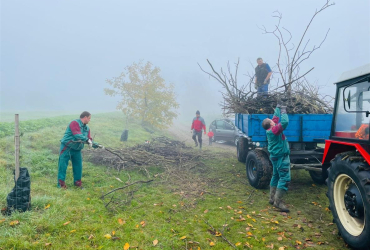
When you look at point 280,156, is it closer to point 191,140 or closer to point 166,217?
point 166,217

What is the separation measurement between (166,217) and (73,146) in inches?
107

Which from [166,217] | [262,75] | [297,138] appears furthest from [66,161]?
[262,75]

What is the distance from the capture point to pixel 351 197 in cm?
299

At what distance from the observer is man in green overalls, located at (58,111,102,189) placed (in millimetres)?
5192


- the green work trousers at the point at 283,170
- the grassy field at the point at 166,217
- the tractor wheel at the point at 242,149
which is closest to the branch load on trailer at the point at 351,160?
the grassy field at the point at 166,217

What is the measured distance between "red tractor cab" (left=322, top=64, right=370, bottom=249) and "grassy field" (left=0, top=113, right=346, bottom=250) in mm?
417

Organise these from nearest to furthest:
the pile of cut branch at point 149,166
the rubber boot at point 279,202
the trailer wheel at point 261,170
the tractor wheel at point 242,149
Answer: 1. the rubber boot at point 279,202
2. the pile of cut branch at point 149,166
3. the trailer wheel at point 261,170
4. the tractor wheel at point 242,149

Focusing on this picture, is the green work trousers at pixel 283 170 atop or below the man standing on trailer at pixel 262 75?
below

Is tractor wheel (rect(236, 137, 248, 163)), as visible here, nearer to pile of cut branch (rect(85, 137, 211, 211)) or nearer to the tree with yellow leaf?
pile of cut branch (rect(85, 137, 211, 211))

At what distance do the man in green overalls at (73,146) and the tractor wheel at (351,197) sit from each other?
4.79 metres

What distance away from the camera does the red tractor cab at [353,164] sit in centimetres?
276

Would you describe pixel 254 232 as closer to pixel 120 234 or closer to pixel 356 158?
pixel 356 158

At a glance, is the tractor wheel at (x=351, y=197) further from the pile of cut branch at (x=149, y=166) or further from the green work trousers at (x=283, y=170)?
the pile of cut branch at (x=149, y=166)

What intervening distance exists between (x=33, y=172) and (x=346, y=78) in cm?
716
